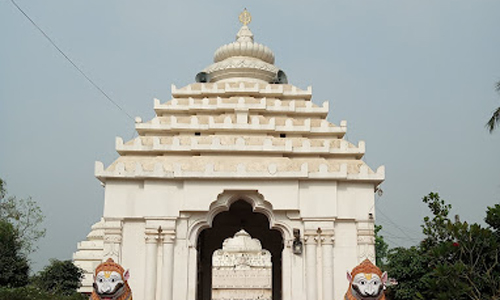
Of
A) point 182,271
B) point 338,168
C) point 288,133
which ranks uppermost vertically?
point 288,133

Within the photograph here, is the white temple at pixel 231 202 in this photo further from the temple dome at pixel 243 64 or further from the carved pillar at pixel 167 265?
the temple dome at pixel 243 64

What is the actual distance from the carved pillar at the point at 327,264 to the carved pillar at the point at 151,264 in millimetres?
6115

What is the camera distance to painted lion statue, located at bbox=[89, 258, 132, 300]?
1755 centimetres

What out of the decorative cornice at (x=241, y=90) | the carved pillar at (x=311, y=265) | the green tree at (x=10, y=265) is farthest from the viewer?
the decorative cornice at (x=241, y=90)

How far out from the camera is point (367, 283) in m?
17.7

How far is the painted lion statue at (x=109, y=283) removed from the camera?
17547 millimetres

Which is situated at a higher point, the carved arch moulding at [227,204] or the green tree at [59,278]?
the carved arch moulding at [227,204]

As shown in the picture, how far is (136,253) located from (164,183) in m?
2.77

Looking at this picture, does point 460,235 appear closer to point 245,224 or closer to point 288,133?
point 288,133

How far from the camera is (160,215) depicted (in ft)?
71.3

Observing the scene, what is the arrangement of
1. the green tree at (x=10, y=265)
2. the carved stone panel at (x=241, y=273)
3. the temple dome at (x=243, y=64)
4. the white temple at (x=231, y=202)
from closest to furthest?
the white temple at (x=231, y=202), the green tree at (x=10, y=265), the temple dome at (x=243, y=64), the carved stone panel at (x=241, y=273)

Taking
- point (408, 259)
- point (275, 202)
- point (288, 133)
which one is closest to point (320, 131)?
point (288, 133)

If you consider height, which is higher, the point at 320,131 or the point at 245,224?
the point at 320,131

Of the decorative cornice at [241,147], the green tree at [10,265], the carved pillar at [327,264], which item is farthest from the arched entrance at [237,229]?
the green tree at [10,265]
